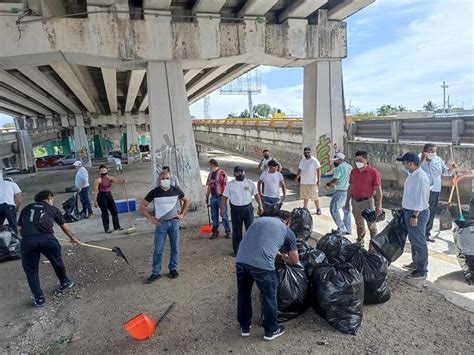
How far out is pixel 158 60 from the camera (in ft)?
26.9

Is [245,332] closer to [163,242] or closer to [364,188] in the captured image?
[163,242]

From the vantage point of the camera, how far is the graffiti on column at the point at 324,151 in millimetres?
9883

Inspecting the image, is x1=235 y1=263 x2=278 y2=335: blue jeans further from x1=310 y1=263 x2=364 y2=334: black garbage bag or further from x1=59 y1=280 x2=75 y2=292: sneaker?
x1=59 y1=280 x2=75 y2=292: sneaker

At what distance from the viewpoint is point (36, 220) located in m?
4.24

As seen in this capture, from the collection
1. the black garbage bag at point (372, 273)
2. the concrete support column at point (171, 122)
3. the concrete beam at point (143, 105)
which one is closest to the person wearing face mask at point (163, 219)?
the black garbage bag at point (372, 273)

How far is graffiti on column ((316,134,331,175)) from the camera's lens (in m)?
9.88

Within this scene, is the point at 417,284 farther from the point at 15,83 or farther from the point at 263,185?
the point at 15,83

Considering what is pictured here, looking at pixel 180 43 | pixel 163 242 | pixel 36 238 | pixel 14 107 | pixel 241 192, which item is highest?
pixel 14 107

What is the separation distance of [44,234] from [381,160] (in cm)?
807

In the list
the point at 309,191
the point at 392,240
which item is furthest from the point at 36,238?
the point at 309,191

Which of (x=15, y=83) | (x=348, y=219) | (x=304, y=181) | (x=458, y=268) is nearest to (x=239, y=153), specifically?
(x=15, y=83)

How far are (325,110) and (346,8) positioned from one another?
2635 mm

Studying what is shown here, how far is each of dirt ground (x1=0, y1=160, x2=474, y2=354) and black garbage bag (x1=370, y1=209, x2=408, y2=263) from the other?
0.35 m

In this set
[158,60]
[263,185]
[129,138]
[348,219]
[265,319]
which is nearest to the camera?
[265,319]
